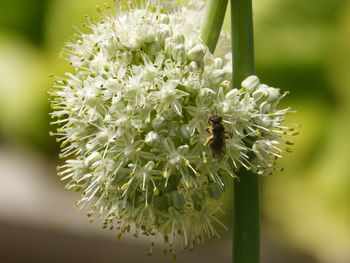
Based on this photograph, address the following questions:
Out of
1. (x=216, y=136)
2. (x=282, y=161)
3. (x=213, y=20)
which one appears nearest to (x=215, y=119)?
(x=216, y=136)

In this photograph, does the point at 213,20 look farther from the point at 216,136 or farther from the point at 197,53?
the point at 216,136

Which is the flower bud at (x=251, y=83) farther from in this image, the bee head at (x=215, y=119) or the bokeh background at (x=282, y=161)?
the bokeh background at (x=282, y=161)

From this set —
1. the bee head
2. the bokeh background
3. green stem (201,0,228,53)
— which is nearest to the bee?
the bee head

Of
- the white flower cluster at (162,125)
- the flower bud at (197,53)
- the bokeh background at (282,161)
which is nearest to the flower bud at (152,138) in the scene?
the white flower cluster at (162,125)

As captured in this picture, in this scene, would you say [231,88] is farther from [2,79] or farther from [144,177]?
[2,79]

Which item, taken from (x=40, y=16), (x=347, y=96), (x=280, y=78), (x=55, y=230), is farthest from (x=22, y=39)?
(x=347, y=96)

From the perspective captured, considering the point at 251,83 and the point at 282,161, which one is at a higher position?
the point at 282,161

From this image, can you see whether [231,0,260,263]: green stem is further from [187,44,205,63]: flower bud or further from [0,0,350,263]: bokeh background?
[0,0,350,263]: bokeh background
